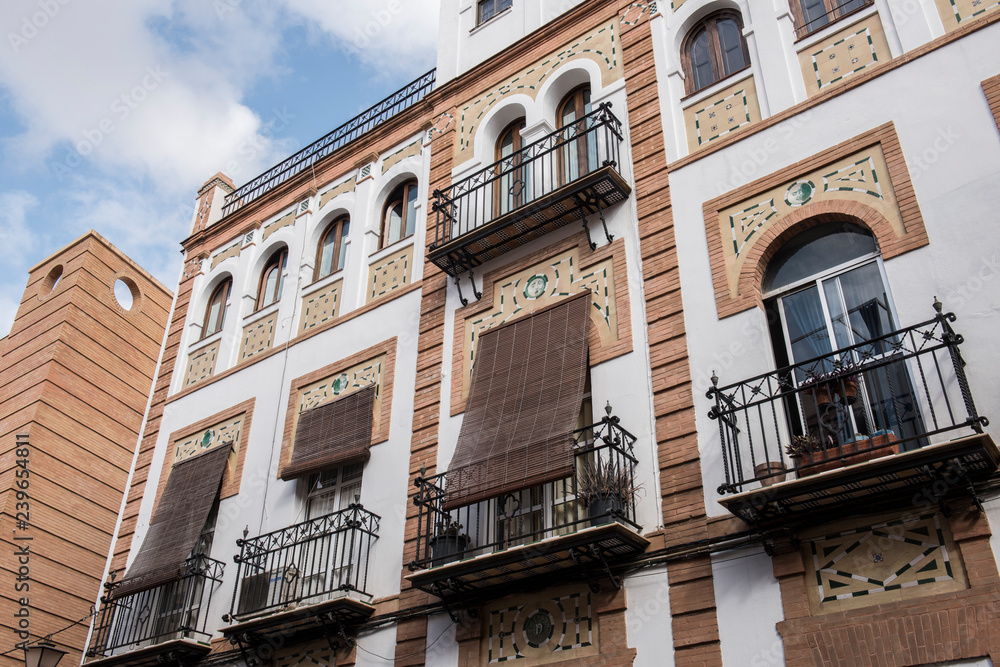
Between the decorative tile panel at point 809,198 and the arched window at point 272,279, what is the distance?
8.87 m

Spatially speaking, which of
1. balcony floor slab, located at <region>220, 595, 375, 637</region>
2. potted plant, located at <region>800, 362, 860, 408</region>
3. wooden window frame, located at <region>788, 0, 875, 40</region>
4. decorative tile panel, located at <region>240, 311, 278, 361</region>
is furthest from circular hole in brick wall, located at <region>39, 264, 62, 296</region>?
potted plant, located at <region>800, 362, 860, 408</region>

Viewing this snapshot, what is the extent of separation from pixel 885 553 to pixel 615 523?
A: 242 centimetres

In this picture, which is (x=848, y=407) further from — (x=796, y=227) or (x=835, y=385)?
(x=796, y=227)

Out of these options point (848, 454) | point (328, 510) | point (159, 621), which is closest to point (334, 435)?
point (328, 510)

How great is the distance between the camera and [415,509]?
12.1m

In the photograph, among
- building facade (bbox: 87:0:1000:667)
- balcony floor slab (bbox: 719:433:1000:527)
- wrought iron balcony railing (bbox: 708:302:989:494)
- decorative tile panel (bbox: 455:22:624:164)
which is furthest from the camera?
decorative tile panel (bbox: 455:22:624:164)

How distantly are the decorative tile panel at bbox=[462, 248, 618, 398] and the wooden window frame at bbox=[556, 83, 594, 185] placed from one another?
1295 mm

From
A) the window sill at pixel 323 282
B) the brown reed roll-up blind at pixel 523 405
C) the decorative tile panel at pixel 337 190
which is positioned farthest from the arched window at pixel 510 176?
the window sill at pixel 323 282

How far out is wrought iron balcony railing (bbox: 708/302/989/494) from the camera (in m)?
8.21

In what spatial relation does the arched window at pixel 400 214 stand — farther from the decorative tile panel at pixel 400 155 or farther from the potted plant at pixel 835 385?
the potted plant at pixel 835 385

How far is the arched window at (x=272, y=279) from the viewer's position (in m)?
17.0

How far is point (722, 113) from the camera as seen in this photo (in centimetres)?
1183

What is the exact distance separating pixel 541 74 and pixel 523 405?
5.69 metres

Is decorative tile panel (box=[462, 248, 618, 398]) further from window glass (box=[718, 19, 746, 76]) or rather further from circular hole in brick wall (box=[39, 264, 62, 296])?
circular hole in brick wall (box=[39, 264, 62, 296])
